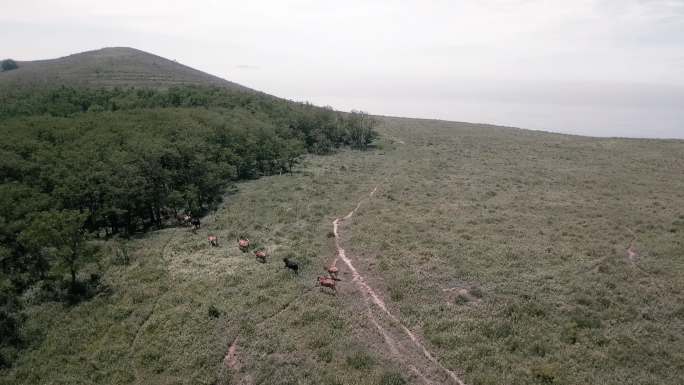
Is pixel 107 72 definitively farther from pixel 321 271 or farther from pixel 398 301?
pixel 398 301

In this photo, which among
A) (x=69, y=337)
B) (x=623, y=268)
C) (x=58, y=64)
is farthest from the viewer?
(x=58, y=64)

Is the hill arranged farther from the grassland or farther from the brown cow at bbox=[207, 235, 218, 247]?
the brown cow at bbox=[207, 235, 218, 247]

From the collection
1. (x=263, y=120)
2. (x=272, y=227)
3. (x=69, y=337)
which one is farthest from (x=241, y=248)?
(x=263, y=120)

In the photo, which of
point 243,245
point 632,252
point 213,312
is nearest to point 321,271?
point 213,312

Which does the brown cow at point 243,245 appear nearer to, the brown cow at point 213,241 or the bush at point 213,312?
the brown cow at point 213,241

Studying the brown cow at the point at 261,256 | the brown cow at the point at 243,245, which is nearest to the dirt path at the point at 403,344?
the brown cow at the point at 261,256

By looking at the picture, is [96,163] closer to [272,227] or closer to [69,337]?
[272,227]
